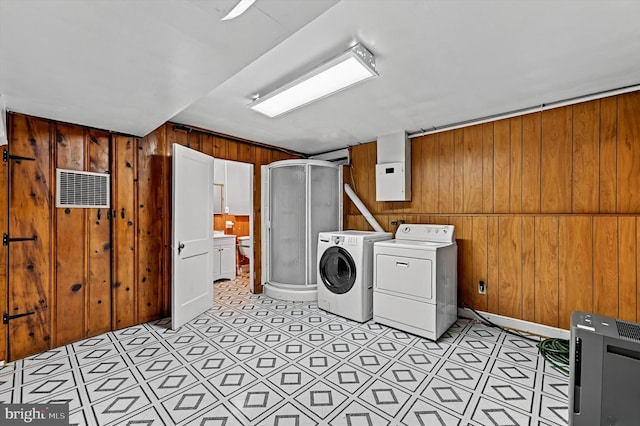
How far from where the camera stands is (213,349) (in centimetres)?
252

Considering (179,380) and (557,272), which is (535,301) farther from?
(179,380)

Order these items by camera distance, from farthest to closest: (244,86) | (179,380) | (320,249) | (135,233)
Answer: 1. (320,249)
2. (135,233)
3. (244,86)
4. (179,380)

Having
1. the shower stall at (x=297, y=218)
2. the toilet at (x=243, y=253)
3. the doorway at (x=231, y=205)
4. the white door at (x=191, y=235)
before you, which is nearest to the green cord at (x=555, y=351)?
the shower stall at (x=297, y=218)

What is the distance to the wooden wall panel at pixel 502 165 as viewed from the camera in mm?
2994

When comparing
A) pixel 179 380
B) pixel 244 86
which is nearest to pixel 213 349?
pixel 179 380

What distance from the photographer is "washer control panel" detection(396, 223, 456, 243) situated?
126 inches

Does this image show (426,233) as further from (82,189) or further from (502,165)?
(82,189)

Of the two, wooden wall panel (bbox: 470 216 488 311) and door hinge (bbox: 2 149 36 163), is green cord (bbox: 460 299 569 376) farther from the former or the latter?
door hinge (bbox: 2 149 36 163)

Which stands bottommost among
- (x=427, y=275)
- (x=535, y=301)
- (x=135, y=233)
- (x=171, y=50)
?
(x=535, y=301)

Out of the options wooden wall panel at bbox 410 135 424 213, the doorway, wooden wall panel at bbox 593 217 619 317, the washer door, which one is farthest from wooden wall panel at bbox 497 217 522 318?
the doorway

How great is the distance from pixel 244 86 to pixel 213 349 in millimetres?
2273

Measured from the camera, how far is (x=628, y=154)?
2.38 meters

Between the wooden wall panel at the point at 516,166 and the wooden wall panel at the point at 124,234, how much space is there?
13.1 ft

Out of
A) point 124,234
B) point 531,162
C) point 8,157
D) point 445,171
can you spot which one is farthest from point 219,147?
point 531,162
